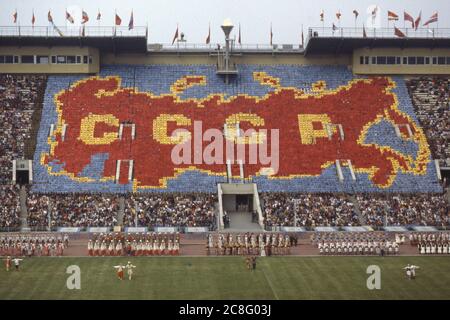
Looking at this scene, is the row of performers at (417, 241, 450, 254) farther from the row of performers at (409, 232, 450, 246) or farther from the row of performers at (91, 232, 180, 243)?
the row of performers at (91, 232, 180, 243)

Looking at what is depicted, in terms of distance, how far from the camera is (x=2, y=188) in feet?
227

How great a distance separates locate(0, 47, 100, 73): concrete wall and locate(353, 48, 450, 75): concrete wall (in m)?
25.3

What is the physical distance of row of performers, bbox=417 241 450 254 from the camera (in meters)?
56.9

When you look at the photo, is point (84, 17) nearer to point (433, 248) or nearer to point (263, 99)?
point (263, 99)

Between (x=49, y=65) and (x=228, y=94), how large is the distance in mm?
17078

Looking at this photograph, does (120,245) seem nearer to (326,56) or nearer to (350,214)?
(350,214)

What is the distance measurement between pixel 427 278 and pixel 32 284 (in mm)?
20544

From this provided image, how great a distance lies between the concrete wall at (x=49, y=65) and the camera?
82438 millimetres

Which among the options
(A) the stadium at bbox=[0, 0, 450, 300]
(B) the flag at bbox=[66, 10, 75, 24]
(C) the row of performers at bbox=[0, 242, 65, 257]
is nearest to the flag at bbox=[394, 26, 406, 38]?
(A) the stadium at bbox=[0, 0, 450, 300]

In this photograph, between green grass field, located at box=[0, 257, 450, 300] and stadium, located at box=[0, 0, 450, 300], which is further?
stadium, located at box=[0, 0, 450, 300]

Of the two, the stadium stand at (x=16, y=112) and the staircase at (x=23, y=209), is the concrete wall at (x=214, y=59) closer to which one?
the stadium stand at (x=16, y=112)

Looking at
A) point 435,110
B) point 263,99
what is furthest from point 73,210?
point 435,110

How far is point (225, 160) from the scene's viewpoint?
73250 mm
